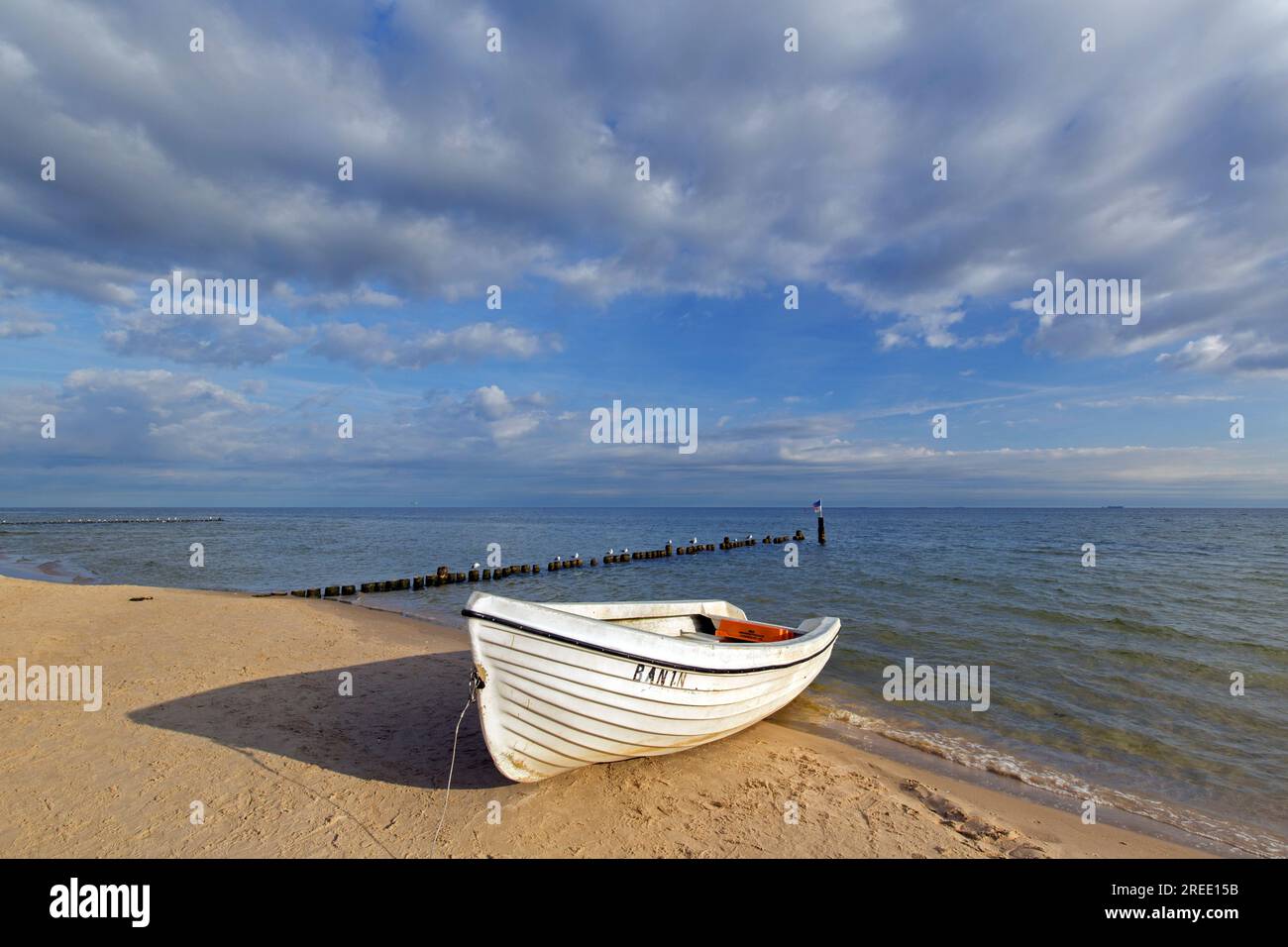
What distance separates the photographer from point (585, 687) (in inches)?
206

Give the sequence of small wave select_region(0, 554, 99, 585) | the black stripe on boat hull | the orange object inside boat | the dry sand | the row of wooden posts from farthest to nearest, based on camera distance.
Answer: small wave select_region(0, 554, 99, 585) < the row of wooden posts < the orange object inside boat < the black stripe on boat hull < the dry sand

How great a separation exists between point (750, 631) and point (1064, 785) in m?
4.53

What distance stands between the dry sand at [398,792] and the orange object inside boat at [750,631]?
1.43 metres

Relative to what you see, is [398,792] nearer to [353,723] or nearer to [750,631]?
[353,723]

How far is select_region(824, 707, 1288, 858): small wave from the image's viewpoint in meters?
5.93

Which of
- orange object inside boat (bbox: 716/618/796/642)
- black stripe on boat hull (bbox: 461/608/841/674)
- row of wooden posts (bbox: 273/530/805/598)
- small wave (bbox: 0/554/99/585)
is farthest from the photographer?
small wave (bbox: 0/554/99/585)

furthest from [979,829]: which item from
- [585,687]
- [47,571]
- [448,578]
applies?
[47,571]

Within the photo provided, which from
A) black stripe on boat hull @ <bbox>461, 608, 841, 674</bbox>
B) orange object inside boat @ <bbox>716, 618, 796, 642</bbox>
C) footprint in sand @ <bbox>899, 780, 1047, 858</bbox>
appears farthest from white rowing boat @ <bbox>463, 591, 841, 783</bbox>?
orange object inside boat @ <bbox>716, 618, 796, 642</bbox>

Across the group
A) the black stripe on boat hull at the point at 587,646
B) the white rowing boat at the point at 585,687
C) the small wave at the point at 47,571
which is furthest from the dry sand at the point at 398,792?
the small wave at the point at 47,571

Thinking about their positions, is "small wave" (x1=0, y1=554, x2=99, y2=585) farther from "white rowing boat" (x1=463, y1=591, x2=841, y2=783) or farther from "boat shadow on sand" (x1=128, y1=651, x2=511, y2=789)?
"white rowing boat" (x1=463, y1=591, x2=841, y2=783)

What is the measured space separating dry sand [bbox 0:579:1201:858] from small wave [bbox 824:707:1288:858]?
2.57 feet

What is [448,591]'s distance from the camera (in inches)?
914
